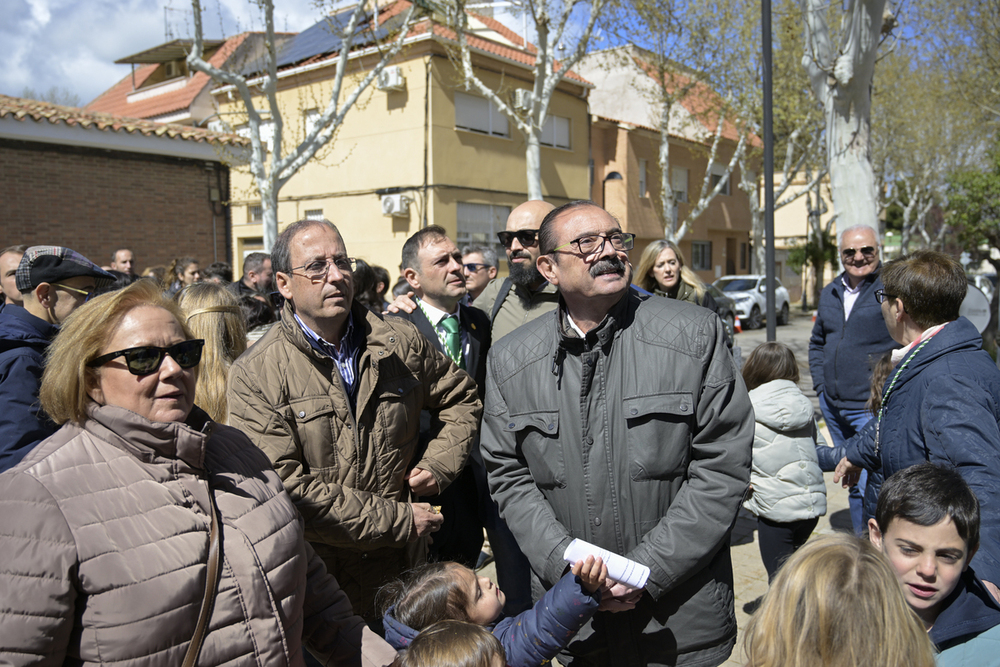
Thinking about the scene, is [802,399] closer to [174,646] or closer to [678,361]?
[678,361]

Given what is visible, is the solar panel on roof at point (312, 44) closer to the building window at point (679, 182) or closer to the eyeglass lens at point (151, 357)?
the building window at point (679, 182)

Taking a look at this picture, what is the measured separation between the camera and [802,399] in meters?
3.93

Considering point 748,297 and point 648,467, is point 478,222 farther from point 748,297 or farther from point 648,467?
point 648,467

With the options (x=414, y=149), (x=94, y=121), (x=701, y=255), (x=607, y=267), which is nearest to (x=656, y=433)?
(x=607, y=267)

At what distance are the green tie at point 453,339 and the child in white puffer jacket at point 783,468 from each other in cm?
156

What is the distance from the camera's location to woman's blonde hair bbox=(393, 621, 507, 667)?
2010mm

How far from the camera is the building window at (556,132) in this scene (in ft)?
74.7

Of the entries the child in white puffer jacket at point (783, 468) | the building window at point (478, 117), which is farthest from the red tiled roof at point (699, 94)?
the child in white puffer jacket at point (783, 468)

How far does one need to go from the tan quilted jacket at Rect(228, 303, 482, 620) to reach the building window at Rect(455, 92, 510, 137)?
706 inches

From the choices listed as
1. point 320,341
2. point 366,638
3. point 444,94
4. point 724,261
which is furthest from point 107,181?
point 724,261

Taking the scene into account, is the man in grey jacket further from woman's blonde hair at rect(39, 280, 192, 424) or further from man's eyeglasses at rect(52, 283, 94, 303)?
man's eyeglasses at rect(52, 283, 94, 303)

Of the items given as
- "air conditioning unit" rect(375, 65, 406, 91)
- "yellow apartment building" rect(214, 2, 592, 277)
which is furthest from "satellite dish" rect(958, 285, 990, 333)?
"air conditioning unit" rect(375, 65, 406, 91)

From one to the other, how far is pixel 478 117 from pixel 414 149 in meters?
2.43

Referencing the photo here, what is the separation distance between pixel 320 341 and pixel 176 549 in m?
1.39
